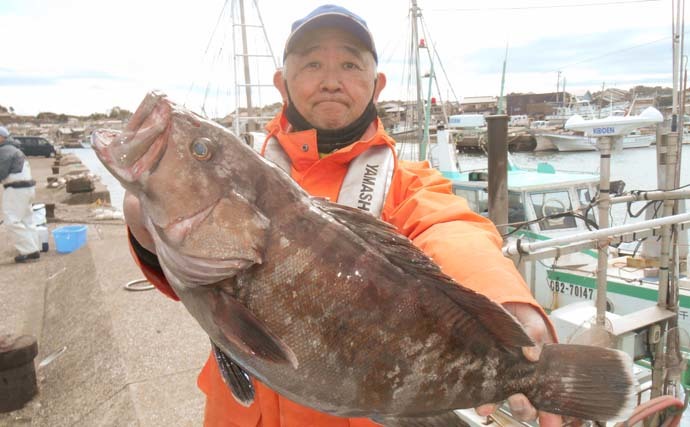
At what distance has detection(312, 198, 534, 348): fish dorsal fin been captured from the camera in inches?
63.7

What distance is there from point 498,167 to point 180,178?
584 centimetres

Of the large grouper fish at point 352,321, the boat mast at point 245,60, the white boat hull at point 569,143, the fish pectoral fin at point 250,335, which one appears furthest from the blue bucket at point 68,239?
the white boat hull at point 569,143

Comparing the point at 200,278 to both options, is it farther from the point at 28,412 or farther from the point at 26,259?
the point at 26,259

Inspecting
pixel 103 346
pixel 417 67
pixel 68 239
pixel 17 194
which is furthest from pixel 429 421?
pixel 417 67

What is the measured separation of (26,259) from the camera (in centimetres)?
990

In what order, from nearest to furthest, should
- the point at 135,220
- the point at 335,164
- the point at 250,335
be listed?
the point at 250,335 < the point at 135,220 < the point at 335,164

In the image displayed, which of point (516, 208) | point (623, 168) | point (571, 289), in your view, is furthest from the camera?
point (623, 168)

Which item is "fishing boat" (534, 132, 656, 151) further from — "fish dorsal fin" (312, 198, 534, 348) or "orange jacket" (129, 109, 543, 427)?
"fish dorsal fin" (312, 198, 534, 348)

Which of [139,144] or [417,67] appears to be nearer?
[139,144]

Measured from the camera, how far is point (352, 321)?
5.38ft

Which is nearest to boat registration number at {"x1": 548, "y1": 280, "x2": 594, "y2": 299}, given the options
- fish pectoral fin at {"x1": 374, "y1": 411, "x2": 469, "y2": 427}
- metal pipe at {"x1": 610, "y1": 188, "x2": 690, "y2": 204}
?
metal pipe at {"x1": 610, "y1": 188, "x2": 690, "y2": 204}

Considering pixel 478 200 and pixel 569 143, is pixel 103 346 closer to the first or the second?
pixel 478 200

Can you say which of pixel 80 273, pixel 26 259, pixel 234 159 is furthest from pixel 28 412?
pixel 26 259

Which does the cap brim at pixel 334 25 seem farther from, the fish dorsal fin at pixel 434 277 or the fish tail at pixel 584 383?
the fish tail at pixel 584 383
